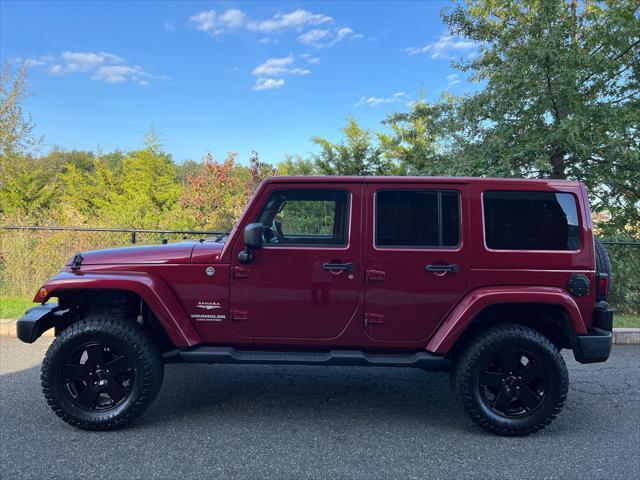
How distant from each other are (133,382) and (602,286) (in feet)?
11.9

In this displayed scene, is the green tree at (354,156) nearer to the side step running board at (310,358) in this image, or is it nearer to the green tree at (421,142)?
the green tree at (421,142)

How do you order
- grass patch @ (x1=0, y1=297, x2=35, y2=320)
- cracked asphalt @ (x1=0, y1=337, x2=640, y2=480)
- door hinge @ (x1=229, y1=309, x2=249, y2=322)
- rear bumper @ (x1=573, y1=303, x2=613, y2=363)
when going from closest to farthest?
cracked asphalt @ (x1=0, y1=337, x2=640, y2=480)
rear bumper @ (x1=573, y1=303, x2=613, y2=363)
door hinge @ (x1=229, y1=309, x2=249, y2=322)
grass patch @ (x1=0, y1=297, x2=35, y2=320)

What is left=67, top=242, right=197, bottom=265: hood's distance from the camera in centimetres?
315

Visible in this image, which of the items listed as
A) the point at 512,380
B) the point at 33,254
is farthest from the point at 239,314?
the point at 33,254

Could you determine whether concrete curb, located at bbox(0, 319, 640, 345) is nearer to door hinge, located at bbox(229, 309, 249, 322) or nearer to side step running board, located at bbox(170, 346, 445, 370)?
side step running board, located at bbox(170, 346, 445, 370)

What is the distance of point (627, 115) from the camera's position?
663 centimetres

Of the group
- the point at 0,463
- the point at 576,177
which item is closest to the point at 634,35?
the point at 576,177

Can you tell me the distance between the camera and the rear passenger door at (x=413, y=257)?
309 centimetres

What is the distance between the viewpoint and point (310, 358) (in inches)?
123

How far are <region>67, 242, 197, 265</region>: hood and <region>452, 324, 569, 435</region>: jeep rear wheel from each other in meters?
2.24

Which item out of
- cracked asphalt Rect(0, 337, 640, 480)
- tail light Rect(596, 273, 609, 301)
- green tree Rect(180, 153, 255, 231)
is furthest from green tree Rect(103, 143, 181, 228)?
tail light Rect(596, 273, 609, 301)

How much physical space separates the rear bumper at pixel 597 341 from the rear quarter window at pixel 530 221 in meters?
0.53

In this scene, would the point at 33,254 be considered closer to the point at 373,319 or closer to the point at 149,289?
the point at 149,289

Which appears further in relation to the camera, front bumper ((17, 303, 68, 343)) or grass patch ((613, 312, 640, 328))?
grass patch ((613, 312, 640, 328))
